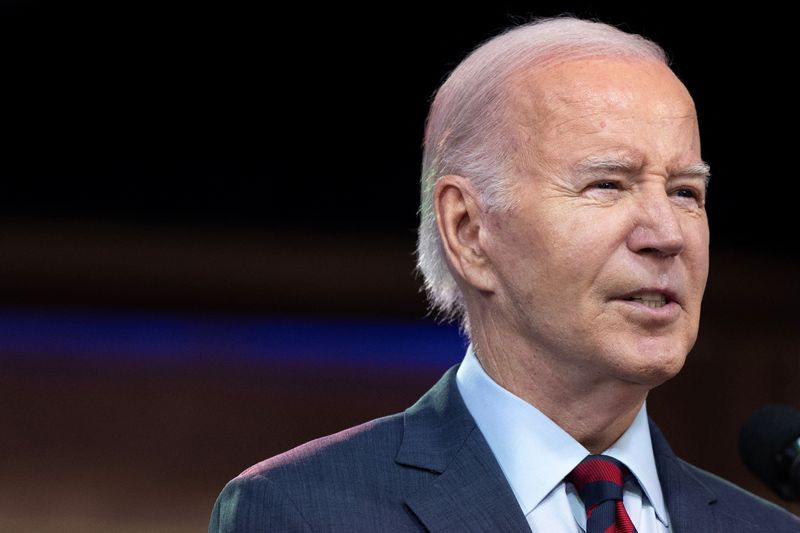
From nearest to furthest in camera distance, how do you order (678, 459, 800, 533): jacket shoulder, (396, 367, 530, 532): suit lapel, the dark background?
(396, 367, 530, 532): suit lapel
(678, 459, 800, 533): jacket shoulder
the dark background

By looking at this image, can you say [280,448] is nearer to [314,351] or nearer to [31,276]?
[314,351]

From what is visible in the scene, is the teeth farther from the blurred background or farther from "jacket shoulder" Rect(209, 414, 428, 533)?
the blurred background

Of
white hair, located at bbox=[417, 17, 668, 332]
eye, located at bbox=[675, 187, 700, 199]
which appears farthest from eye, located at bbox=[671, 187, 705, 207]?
white hair, located at bbox=[417, 17, 668, 332]

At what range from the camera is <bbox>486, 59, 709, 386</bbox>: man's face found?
1.57 m

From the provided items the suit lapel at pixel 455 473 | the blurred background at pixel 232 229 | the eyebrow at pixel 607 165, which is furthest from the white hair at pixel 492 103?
the blurred background at pixel 232 229

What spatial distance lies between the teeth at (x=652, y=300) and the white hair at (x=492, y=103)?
24 centimetres

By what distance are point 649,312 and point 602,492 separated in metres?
0.28

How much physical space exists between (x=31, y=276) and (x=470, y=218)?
260cm

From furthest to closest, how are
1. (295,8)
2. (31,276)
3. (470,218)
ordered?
(31,276) → (295,8) → (470,218)

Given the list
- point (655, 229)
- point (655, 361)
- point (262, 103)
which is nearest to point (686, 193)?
point (655, 229)

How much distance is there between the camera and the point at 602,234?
61.6 inches

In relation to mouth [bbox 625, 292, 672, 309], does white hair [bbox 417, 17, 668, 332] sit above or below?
above

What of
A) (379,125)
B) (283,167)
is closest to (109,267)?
(283,167)

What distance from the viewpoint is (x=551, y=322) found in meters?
1.61
